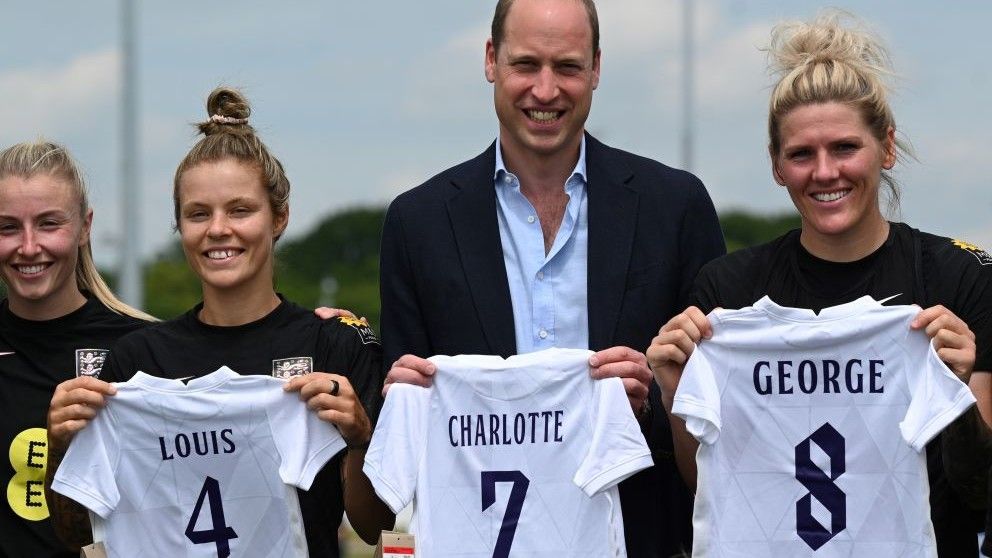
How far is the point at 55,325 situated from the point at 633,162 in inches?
95.5

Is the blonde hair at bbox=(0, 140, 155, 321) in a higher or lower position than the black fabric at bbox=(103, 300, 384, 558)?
higher

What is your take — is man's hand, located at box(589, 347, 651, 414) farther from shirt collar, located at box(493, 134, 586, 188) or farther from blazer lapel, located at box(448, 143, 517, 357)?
shirt collar, located at box(493, 134, 586, 188)

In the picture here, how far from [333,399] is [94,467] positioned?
98 centimetres

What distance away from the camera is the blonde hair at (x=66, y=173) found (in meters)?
6.15

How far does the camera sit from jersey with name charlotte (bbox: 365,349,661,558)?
5.47m

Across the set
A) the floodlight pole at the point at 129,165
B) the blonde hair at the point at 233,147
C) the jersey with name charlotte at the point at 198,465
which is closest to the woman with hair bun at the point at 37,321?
the jersey with name charlotte at the point at 198,465

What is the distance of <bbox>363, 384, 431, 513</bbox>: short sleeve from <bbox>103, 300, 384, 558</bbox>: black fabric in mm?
190

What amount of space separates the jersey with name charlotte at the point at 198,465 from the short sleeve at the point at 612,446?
36.5 inches

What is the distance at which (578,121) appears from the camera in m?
5.72

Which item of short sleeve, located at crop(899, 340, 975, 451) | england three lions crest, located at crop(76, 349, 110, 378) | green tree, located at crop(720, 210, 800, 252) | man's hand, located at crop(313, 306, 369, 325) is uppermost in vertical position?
green tree, located at crop(720, 210, 800, 252)

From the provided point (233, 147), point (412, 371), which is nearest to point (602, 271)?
point (412, 371)

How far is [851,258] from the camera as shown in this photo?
17.5 ft

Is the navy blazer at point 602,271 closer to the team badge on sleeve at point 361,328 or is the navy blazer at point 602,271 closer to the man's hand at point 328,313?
the team badge on sleeve at point 361,328

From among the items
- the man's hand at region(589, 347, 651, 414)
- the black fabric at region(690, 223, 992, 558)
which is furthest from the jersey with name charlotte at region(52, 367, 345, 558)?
the black fabric at region(690, 223, 992, 558)
